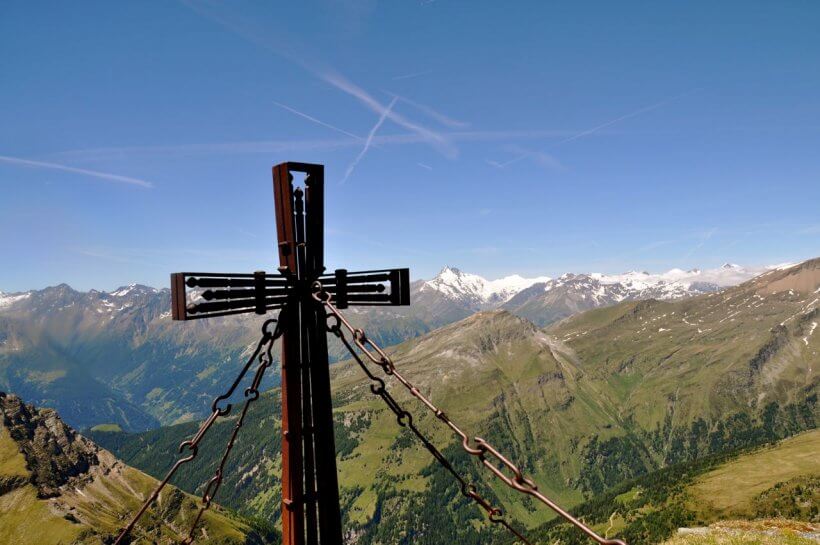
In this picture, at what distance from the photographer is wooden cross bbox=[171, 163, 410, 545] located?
8.66 m

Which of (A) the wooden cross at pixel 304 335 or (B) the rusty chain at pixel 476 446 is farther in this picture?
(A) the wooden cross at pixel 304 335

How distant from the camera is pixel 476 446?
711 cm

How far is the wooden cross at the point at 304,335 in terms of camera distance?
866cm

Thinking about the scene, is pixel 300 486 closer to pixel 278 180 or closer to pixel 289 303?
pixel 289 303

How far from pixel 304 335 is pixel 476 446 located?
3.81 metres

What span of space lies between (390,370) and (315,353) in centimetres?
190

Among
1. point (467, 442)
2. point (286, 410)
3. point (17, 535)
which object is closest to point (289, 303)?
point (286, 410)

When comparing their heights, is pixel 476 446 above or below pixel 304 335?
below

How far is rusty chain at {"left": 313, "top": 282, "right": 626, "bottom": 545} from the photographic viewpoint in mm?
6082

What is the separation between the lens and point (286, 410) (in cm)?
877

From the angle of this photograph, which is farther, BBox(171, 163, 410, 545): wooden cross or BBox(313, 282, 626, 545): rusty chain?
BBox(171, 163, 410, 545): wooden cross

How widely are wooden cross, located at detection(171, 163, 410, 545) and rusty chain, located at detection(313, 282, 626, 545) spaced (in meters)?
0.42

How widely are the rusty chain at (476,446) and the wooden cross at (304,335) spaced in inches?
16.3

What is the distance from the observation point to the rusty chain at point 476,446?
6082mm
